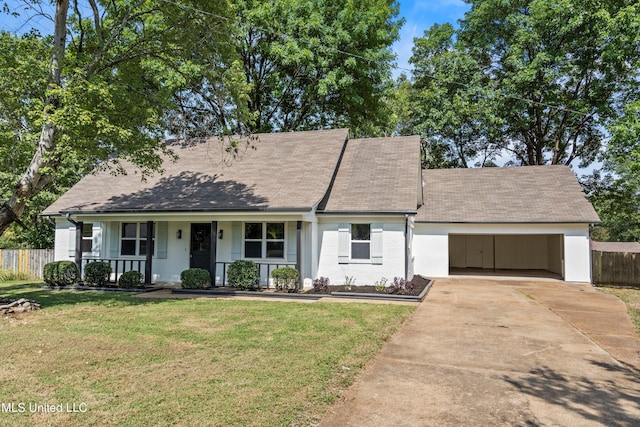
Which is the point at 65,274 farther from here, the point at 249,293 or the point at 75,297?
the point at 249,293

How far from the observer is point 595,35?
21.3 meters

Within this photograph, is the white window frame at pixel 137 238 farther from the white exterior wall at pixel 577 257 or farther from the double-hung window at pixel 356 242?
the white exterior wall at pixel 577 257

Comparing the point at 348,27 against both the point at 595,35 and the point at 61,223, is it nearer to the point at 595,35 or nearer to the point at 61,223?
the point at 595,35

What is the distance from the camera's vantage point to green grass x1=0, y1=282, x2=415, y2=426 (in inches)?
162

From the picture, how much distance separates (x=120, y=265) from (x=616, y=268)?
19.9 m

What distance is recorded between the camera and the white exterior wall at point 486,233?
1616 centimetres

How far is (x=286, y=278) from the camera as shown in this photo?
12633mm

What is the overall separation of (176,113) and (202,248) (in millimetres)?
4836

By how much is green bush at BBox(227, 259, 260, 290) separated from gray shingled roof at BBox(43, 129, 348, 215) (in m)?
1.82

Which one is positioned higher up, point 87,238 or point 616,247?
point 87,238

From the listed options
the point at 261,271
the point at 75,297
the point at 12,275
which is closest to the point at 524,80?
the point at 261,271

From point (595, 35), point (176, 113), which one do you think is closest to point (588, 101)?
point (595, 35)

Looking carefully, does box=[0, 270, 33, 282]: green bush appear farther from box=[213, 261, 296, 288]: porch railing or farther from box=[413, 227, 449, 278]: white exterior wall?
box=[413, 227, 449, 278]: white exterior wall

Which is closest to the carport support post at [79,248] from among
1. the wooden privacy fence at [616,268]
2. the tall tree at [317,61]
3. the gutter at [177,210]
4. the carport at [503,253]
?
the gutter at [177,210]
